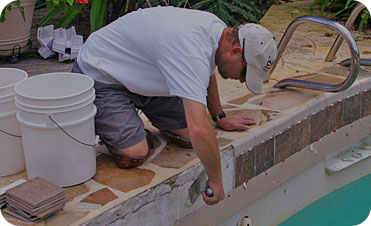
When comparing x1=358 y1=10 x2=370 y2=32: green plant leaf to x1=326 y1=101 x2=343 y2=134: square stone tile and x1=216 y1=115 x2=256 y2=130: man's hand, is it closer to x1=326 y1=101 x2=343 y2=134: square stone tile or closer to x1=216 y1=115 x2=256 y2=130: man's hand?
x1=326 y1=101 x2=343 y2=134: square stone tile

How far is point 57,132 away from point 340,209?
2502 millimetres

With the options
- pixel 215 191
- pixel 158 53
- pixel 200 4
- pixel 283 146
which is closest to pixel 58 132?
pixel 158 53

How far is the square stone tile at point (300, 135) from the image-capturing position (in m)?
3.88

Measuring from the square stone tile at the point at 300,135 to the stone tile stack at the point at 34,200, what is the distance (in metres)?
1.80

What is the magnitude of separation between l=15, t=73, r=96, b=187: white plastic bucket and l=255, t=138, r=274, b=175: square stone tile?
43.8 inches

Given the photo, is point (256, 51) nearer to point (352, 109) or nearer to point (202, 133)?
point (202, 133)

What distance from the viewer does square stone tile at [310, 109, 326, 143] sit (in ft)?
13.3

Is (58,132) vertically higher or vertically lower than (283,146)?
higher

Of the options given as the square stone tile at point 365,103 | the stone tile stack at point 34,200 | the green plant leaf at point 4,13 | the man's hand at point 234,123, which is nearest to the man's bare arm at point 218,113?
the man's hand at point 234,123

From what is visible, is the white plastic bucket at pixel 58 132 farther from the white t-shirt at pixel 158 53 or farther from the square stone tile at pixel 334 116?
the square stone tile at pixel 334 116

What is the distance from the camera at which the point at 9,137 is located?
120 inches

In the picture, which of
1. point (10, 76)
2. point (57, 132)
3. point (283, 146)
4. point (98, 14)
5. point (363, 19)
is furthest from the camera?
point (363, 19)

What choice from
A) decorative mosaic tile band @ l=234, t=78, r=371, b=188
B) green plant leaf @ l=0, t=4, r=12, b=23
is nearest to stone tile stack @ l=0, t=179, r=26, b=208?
decorative mosaic tile band @ l=234, t=78, r=371, b=188

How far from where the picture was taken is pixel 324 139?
4.25 meters
